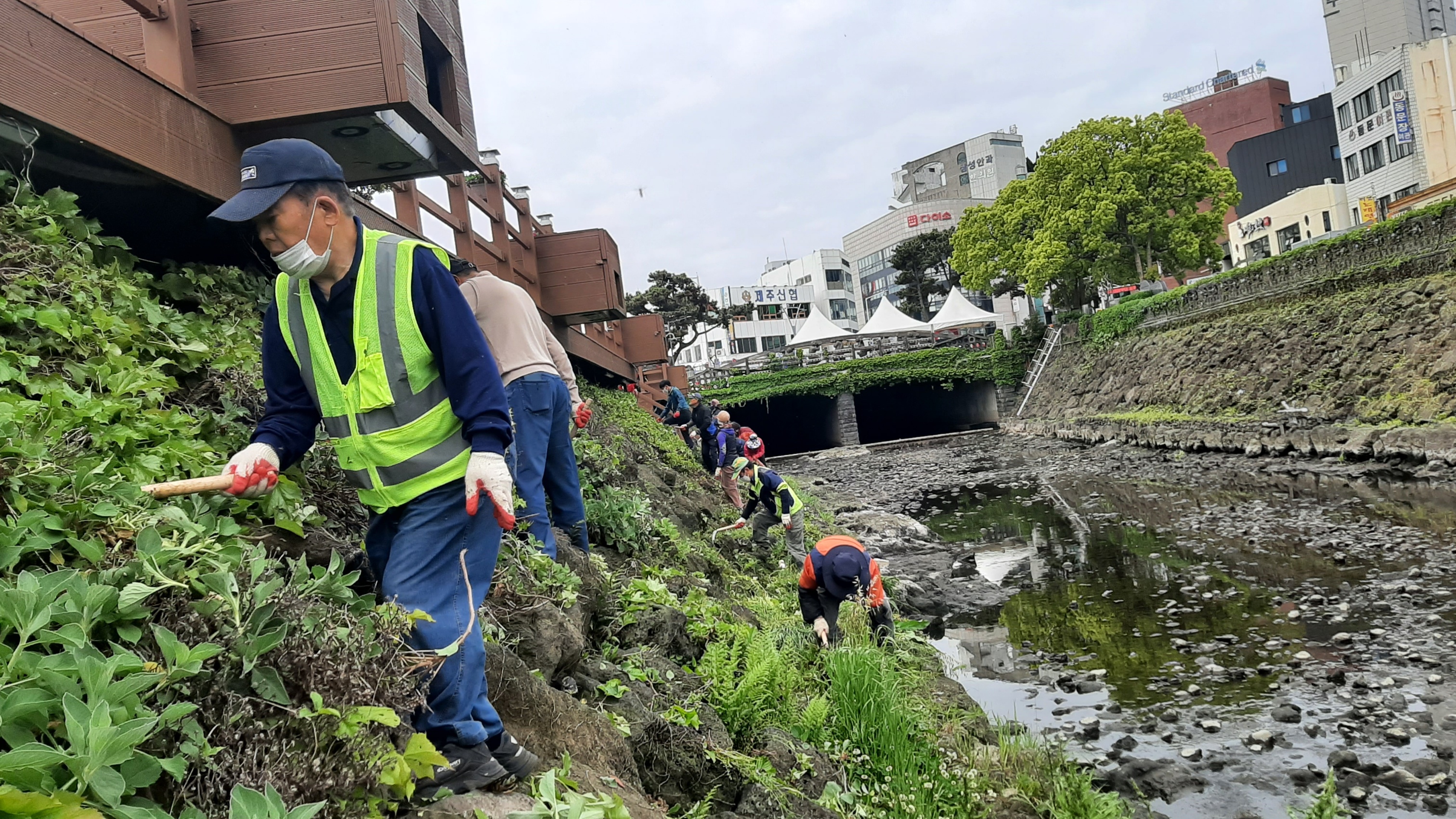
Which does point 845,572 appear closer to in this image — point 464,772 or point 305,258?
point 464,772

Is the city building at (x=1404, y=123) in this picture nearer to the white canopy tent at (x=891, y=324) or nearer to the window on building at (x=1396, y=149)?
the window on building at (x=1396, y=149)

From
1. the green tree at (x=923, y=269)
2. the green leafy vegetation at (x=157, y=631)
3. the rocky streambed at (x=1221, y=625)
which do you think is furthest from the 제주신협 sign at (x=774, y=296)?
the green leafy vegetation at (x=157, y=631)

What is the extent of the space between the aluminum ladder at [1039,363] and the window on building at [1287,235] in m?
15.4

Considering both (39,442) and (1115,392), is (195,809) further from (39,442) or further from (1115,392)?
(1115,392)

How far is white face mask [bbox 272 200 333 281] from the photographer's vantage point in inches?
104

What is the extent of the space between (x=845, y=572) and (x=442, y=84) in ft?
15.3

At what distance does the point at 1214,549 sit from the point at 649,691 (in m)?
8.84

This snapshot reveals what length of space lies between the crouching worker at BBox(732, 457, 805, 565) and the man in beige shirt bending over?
527 centimetres

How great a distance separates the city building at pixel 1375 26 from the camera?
1949 inches

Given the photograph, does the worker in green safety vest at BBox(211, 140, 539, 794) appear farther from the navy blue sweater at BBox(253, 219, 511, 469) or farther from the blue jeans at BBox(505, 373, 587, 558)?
the blue jeans at BBox(505, 373, 587, 558)

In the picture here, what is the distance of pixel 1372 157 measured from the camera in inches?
1641

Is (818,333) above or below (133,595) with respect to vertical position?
above

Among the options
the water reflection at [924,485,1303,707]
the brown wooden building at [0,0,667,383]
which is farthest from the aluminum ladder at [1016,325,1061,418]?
the brown wooden building at [0,0,667,383]

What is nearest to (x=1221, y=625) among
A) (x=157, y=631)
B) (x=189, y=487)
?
(x=189, y=487)
